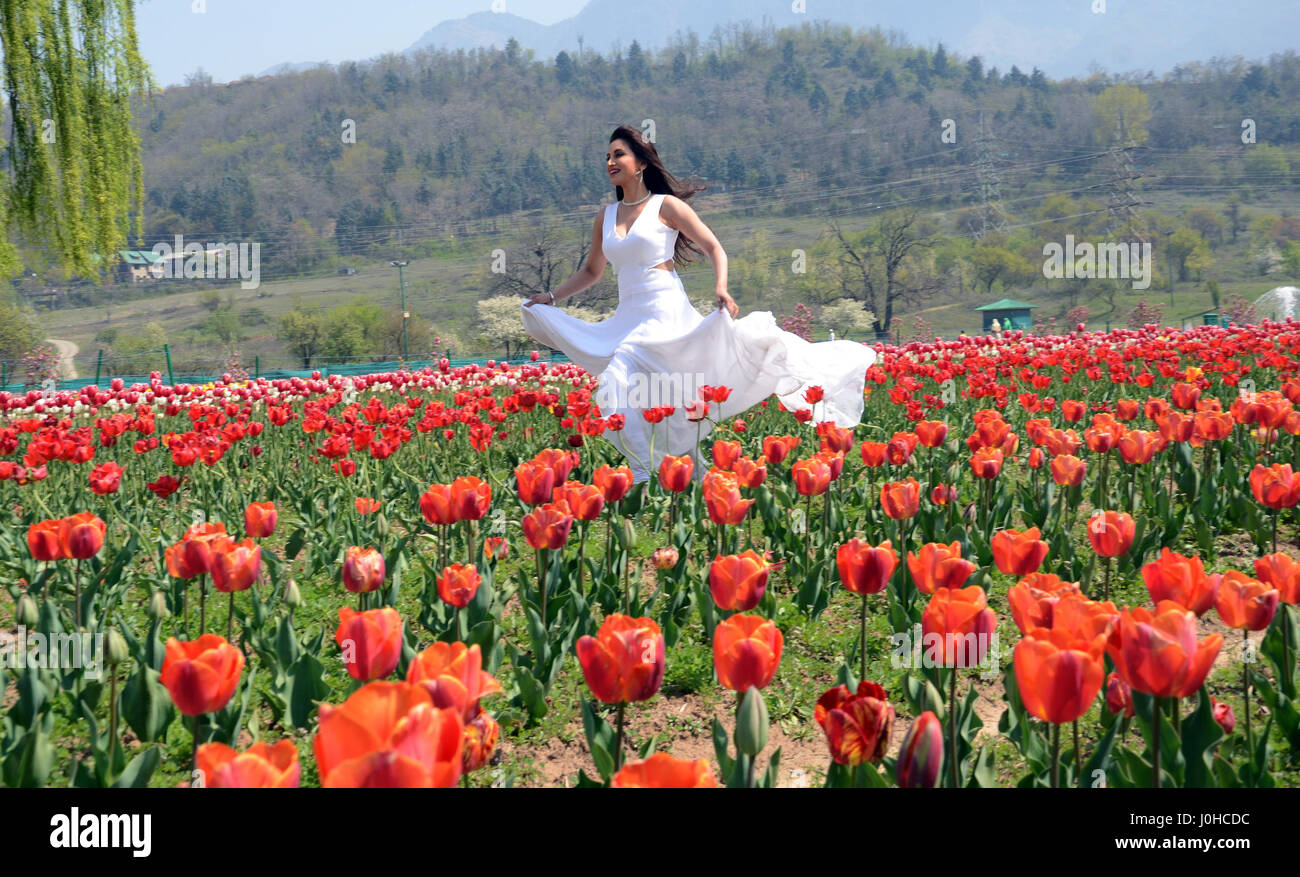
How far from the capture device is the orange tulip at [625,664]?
157 centimetres

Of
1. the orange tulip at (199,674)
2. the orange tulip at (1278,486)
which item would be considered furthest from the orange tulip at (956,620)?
the orange tulip at (1278,486)

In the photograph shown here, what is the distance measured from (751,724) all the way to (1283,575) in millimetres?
1341

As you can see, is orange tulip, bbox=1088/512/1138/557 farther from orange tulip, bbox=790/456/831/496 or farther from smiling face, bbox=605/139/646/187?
smiling face, bbox=605/139/646/187

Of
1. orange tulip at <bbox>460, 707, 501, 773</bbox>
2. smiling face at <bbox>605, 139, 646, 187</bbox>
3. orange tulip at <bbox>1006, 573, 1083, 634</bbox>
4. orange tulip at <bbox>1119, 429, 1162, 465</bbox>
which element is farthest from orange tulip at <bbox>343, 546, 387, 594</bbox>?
smiling face at <bbox>605, 139, 646, 187</bbox>

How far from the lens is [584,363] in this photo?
6.37 m

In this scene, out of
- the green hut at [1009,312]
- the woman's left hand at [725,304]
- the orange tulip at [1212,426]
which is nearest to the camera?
the orange tulip at [1212,426]

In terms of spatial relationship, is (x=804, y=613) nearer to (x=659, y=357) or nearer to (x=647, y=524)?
(x=647, y=524)

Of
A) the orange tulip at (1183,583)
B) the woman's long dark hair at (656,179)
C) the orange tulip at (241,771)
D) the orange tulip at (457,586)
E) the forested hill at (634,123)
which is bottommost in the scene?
the orange tulip at (457,586)

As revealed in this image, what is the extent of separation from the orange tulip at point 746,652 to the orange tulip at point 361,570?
3.98 feet

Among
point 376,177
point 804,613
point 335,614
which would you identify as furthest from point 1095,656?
point 376,177

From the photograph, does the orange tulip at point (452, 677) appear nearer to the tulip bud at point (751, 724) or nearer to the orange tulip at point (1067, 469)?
the tulip bud at point (751, 724)

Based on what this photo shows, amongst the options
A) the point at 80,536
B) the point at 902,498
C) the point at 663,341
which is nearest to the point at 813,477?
the point at 902,498

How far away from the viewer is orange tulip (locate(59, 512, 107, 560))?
2.74 m

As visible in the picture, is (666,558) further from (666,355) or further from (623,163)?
(623,163)
